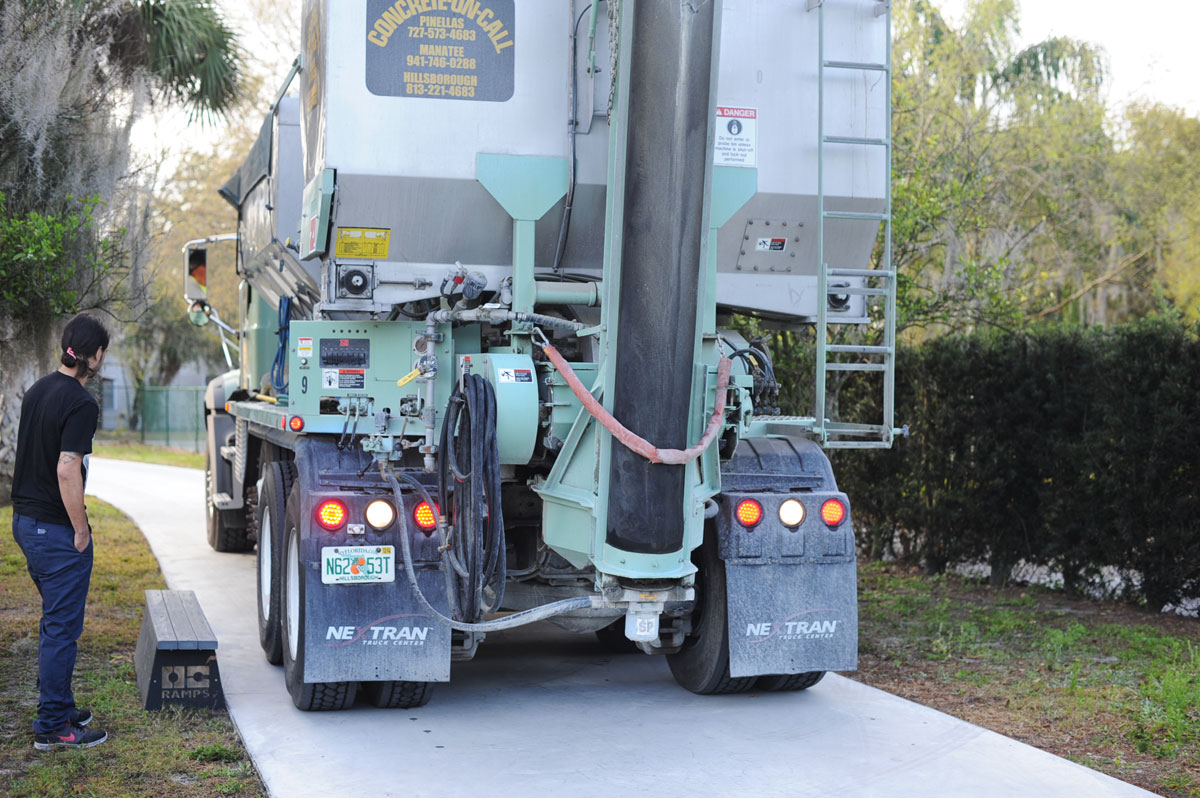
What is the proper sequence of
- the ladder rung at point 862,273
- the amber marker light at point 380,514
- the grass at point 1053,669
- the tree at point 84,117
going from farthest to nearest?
the tree at point 84,117 → the ladder rung at point 862,273 → the amber marker light at point 380,514 → the grass at point 1053,669

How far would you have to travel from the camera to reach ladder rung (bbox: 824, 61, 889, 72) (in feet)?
21.4

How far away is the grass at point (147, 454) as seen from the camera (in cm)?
2650

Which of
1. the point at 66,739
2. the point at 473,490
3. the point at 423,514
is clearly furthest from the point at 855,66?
the point at 66,739

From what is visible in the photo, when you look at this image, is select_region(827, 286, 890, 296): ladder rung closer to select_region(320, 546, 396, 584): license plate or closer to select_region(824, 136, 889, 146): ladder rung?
select_region(824, 136, 889, 146): ladder rung

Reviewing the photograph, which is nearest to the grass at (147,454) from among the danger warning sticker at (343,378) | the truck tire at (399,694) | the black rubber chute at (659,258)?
the danger warning sticker at (343,378)

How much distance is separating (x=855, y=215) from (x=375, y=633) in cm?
322

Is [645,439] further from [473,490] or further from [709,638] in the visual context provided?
[709,638]

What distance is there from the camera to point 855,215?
261 inches

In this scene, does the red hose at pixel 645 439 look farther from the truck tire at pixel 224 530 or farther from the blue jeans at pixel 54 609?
the truck tire at pixel 224 530

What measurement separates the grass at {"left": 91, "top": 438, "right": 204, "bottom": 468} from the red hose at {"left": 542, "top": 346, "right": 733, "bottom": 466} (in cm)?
2128

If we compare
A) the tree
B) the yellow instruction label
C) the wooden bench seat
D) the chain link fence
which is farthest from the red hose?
the chain link fence

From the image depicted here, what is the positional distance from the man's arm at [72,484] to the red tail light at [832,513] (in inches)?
137

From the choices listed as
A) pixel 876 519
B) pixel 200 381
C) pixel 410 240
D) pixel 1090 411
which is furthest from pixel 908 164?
pixel 200 381

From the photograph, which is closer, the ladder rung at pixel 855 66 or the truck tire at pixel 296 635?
the truck tire at pixel 296 635
